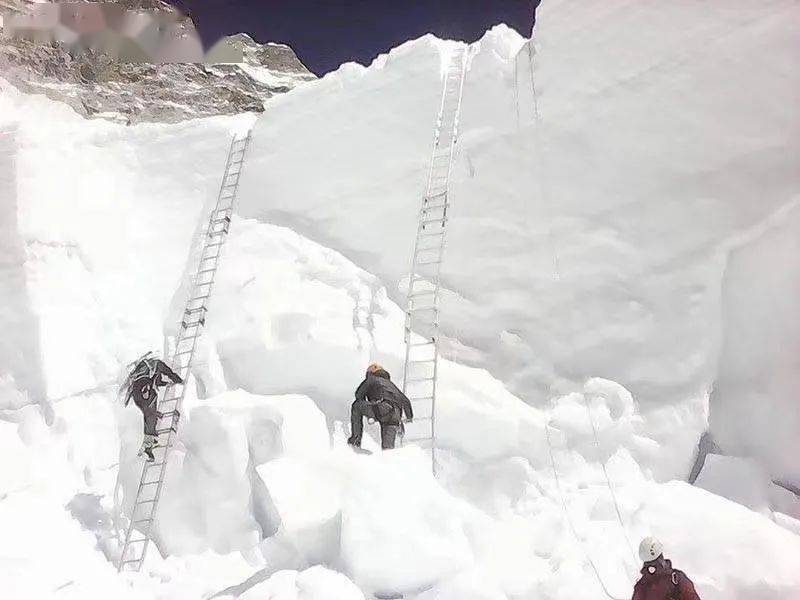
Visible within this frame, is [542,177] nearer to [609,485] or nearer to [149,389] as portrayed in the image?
[609,485]

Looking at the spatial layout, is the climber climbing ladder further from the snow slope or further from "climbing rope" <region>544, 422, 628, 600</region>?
"climbing rope" <region>544, 422, 628, 600</region>

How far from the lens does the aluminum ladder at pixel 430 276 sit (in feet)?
17.6

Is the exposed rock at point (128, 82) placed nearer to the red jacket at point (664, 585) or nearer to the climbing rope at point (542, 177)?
the climbing rope at point (542, 177)

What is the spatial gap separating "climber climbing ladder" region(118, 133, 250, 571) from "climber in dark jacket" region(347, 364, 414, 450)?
1.42 meters

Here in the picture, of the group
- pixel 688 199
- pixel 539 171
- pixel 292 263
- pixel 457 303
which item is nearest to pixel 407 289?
pixel 457 303

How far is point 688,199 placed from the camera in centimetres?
579

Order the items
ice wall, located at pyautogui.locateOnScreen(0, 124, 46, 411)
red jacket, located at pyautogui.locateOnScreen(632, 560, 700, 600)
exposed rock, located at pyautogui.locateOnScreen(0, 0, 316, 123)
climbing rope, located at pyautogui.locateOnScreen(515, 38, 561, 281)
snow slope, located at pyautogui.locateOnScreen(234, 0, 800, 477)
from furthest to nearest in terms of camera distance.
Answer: exposed rock, located at pyautogui.locateOnScreen(0, 0, 316, 123) → climbing rope, located at pyautogui.locateOnScreen(515, 38, 561, 281) → ice wall, located at pyautogui.locateOnScreen(0, 124, 46, 411) → snow slope, located at pyautogui.locateOnScreen(234, 0, 800, 477) → red jacket, located at pyautogui.locateOnScreen(632, 560, 700, 600)

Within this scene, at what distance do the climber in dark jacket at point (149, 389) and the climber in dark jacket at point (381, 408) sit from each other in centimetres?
145

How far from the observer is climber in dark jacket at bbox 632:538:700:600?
10.3ft

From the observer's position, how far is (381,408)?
15.7 feet

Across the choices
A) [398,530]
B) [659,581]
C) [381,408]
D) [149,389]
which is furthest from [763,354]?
[149,389]

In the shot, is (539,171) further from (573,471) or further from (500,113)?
(573,471)

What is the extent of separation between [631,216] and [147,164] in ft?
16.9

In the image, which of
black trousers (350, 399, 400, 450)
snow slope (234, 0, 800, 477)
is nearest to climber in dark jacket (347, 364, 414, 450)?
black trousers (350, 399, 400, 450)
